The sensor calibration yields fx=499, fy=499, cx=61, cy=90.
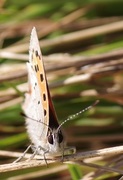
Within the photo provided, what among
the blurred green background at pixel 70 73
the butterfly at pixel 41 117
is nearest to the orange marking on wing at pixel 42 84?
the butterfly at pixel 41 117

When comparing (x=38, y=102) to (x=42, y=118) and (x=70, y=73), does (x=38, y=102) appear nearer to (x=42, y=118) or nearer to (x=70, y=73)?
(x=42, y=118)

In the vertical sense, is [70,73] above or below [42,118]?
above

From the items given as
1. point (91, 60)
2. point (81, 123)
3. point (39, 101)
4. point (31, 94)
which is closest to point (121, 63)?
point (91, 60)

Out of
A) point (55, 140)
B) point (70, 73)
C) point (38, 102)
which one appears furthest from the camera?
point (70, 73)

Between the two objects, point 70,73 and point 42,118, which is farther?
point 70,73

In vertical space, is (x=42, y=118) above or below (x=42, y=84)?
below

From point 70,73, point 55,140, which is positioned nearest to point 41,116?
point 55,140

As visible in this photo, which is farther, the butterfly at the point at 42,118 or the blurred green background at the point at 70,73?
the blurred green background at the point at 70,73

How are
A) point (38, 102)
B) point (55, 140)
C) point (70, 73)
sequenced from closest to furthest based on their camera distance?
point (55, 140) < point (38, 102) < point (70, 73)

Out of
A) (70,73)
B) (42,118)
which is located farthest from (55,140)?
(70,73)

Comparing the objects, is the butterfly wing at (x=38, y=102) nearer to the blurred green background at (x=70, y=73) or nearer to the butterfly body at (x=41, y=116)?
the butterfly body at (x=41, y=116)

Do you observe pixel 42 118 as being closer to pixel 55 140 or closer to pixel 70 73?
pixel 55 140
